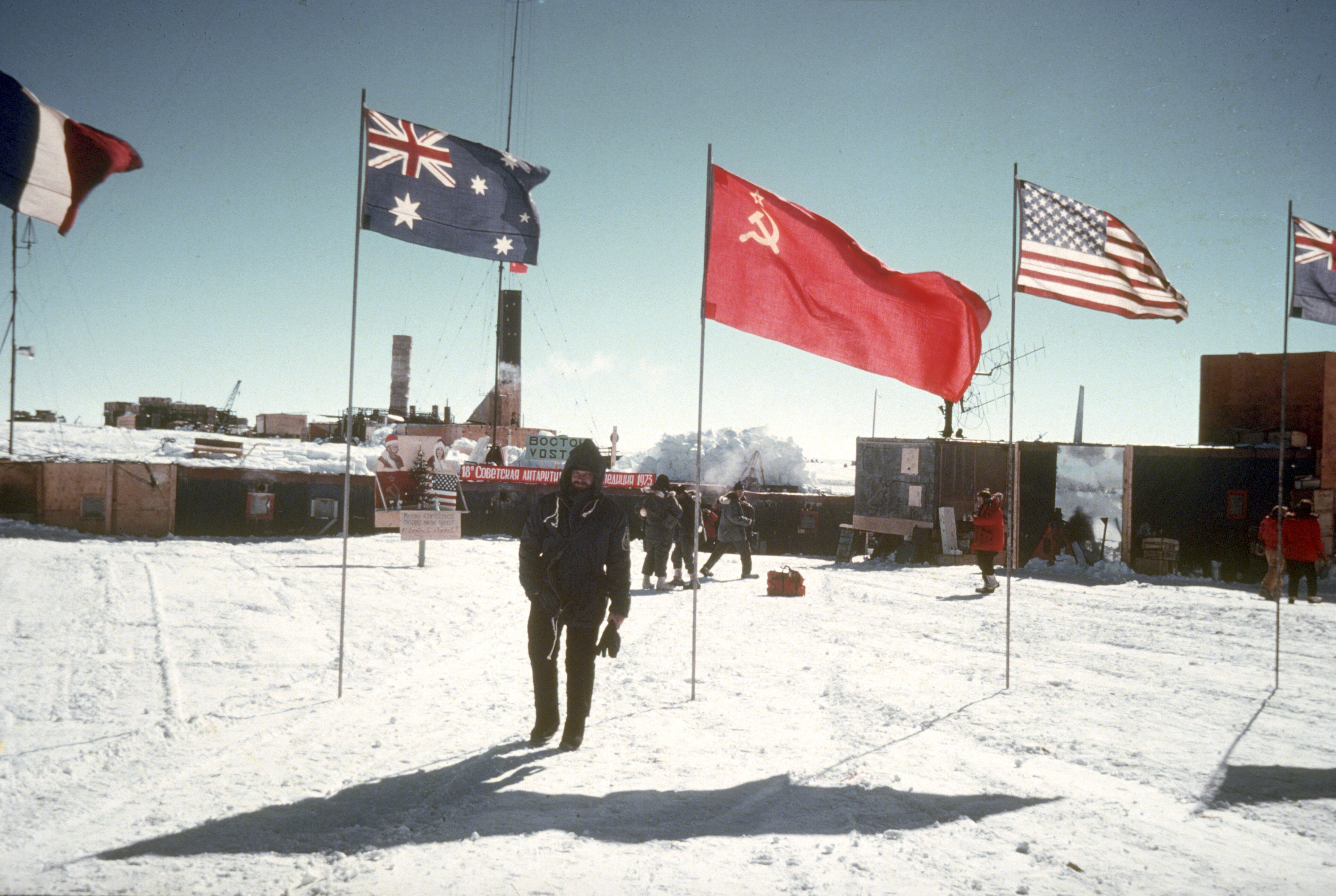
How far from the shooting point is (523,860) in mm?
3184

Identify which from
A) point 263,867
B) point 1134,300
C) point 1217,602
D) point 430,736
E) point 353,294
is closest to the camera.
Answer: point 263,867

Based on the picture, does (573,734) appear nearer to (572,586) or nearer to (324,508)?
(572,586)

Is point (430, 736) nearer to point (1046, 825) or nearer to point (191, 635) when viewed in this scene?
point (1046, 825)

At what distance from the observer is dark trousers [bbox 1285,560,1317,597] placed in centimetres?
1220

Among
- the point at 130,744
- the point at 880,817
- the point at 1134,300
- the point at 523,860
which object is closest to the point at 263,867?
the point at 523,860

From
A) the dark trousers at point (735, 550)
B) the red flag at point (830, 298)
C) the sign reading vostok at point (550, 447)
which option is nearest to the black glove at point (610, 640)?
the red flag at point (830, 298)

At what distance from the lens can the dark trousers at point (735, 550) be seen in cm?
1445

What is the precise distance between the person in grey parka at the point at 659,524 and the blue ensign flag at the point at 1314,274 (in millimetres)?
8504

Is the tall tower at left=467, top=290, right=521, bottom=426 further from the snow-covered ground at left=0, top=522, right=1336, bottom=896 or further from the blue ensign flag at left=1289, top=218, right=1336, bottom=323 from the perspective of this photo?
the blue ensign flag at left=1289, top=218, right=1336, bottom=323

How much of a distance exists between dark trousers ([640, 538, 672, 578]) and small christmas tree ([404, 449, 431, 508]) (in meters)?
7.81

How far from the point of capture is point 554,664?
4.73 meters

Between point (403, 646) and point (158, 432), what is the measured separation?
29.6 m

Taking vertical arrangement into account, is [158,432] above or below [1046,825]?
above

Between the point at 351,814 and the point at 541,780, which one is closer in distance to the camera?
the point at 351,814
